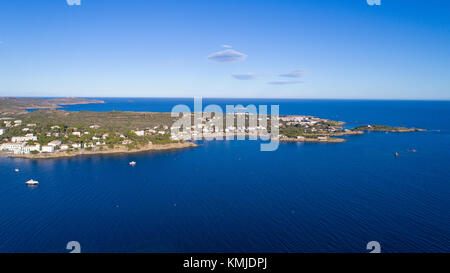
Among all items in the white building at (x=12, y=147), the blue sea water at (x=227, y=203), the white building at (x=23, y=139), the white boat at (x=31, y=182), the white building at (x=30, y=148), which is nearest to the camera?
the blue sea water at (x=227, y=203)

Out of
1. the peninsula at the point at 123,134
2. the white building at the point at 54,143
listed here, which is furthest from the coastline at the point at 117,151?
the white building at the point at 54,143

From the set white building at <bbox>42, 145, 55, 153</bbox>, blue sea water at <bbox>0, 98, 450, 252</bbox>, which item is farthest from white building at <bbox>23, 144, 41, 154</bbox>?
blue sea water at <bbox>0, 98, 450, 252</bbox>

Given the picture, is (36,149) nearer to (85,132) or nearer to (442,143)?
(85,132)

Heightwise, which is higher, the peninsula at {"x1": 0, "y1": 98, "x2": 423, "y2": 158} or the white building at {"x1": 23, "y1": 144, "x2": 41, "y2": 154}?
the peninsula at {"x1": 0, "y1": 98, "x2": 423, "y2": 158}

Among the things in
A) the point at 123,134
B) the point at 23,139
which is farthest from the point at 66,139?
the point at 123,134

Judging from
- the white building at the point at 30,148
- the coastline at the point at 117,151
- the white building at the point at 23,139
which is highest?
the white building at the point at 23,139

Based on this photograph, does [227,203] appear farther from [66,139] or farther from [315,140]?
[315,140]

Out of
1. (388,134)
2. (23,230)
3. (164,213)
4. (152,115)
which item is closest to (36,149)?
(23,230)

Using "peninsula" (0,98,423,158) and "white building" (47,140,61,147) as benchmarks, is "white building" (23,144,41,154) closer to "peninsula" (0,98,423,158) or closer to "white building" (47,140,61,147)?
"peninsula" (0,98,423,158)

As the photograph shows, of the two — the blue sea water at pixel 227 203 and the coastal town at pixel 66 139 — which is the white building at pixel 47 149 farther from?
the blue sea water at pixel 227 203
